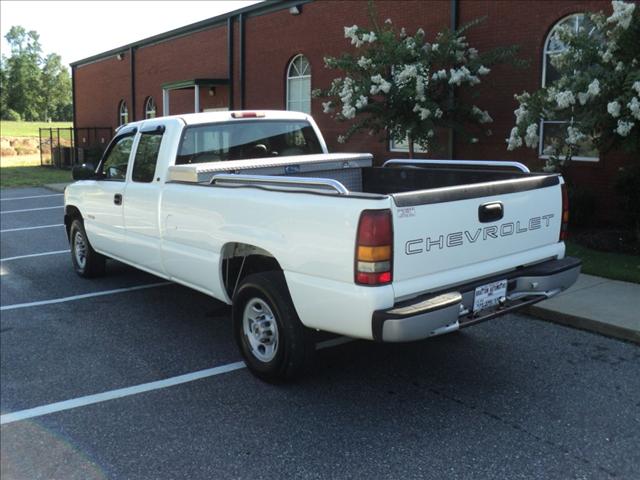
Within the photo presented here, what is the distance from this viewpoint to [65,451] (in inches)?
153

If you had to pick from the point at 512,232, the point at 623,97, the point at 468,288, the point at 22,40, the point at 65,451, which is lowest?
the point at 65,451

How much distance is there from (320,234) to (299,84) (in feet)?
49.8

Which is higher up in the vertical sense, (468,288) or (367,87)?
(367,87)

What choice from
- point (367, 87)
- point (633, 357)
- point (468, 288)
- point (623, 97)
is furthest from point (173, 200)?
point (367, 87)

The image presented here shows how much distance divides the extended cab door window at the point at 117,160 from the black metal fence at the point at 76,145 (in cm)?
2170

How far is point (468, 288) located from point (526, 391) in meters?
0.96

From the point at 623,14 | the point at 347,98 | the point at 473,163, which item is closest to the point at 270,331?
the point at 473,163

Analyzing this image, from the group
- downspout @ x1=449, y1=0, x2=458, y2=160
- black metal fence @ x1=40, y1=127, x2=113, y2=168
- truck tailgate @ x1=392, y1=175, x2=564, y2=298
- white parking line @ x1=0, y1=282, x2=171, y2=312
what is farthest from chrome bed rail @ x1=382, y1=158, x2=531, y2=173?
black metal fence @ x1=40, y1=127, x2=113, y2=168

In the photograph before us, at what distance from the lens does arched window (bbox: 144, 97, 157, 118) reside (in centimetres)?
2750

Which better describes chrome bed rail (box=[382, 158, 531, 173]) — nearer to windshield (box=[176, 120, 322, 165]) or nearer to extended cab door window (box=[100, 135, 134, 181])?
windshield (box=[176, 120, 322, 165])

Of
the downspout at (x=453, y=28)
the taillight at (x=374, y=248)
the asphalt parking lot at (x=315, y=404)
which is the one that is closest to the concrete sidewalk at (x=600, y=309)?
the asphalt parking lot at (x=315, y=404)

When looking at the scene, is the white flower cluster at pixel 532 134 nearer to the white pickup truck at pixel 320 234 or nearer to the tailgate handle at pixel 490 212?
the white pickup truck at pixel 320 234

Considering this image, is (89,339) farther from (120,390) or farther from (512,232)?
(512,232)

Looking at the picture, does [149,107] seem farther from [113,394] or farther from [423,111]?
[113,394]
